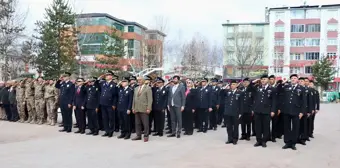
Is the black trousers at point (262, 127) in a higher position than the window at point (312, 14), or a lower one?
lower

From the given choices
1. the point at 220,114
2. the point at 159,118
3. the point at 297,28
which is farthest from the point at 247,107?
the point at 297,28

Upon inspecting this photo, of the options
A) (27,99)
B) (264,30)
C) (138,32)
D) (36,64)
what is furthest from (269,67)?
(27,99)

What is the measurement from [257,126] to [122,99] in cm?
382

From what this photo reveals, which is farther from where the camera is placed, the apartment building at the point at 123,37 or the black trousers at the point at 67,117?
the apartment building at the point at 123,37

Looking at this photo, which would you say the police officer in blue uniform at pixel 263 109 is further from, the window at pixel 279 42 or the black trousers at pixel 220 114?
the window at pixel 279 42

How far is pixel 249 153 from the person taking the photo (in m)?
7.94

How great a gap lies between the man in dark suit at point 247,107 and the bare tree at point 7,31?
19247 millimetres

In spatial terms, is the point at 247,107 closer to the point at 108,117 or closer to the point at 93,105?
the point at 108,117

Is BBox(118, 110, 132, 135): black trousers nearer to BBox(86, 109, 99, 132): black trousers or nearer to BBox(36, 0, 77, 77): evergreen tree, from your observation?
BBox(86, 109, 99, 132): black trousers

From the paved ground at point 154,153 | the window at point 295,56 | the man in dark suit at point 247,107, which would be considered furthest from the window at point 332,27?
the man in dark suit at point 247,107

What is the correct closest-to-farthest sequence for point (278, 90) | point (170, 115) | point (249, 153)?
point (249, 153) → point (278, 90) → point (170, 115)

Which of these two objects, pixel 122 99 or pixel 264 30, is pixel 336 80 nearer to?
pixel 264 30

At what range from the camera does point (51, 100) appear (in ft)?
39.9

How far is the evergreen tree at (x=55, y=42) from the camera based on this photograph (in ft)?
69.4
